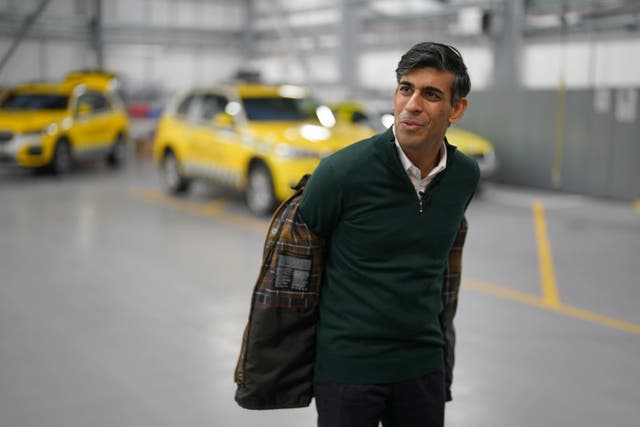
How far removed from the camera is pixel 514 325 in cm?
618

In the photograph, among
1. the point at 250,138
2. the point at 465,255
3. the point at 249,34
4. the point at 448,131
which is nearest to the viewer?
the point at 465,255

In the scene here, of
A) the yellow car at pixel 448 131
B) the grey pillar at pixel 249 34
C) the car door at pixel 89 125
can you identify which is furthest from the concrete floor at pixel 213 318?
the grey pillar at pixel 249 34

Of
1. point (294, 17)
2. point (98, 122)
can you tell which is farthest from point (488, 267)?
point (294, 17)

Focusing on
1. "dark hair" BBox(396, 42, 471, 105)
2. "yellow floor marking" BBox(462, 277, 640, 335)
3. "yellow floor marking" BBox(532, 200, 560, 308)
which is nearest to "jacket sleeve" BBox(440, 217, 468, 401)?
"dark hair" BBox(396, 42, 471, 105)

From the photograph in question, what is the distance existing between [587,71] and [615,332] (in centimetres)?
1059

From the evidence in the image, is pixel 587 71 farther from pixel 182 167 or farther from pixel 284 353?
pixel 284 353

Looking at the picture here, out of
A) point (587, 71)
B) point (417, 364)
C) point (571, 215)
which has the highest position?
point (587, 71)

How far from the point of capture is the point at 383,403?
7.77 ft

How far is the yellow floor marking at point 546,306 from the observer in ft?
20.4

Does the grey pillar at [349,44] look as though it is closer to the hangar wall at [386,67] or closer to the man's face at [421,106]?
the hangar wall at [386,67]

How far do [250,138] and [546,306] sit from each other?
5.60 m

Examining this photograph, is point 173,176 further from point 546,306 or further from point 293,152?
point 546,306

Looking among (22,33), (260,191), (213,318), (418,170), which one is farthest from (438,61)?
(22,33)

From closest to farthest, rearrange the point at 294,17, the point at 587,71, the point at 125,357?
the point at 125,357, the point at 587,71, the point at 294,17
